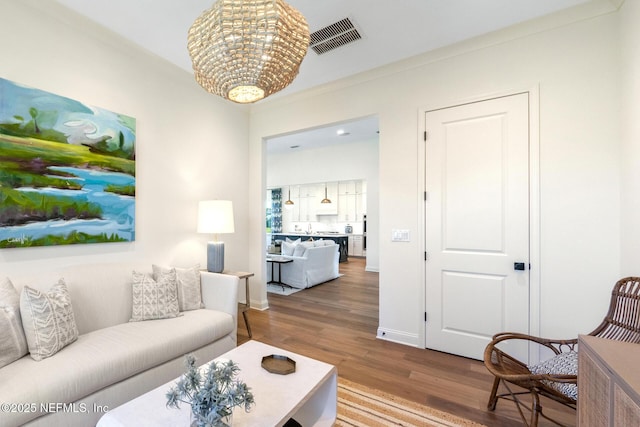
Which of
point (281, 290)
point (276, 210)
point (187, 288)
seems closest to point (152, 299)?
point (187, 288)

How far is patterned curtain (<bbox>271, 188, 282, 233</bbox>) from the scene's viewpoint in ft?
35.7

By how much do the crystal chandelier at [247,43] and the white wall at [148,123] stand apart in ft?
5.37

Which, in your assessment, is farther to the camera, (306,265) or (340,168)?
(340,168)

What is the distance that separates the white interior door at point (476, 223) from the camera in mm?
2426

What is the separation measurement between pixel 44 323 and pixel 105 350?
0.38 meters

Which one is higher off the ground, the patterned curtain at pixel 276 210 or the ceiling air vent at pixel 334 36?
the ceiling air vent at pixel 334 36

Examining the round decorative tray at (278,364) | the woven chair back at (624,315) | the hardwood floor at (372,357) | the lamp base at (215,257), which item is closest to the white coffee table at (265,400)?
the round decorative tray at (278,364)

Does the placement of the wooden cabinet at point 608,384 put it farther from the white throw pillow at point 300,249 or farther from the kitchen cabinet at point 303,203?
the kitchen cabinet at point 303,203

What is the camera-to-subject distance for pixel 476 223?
2.60 metres

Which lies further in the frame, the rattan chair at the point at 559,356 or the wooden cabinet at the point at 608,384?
Result: the rattan chair at the point at 559,356

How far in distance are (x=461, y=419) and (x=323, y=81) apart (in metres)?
3.47

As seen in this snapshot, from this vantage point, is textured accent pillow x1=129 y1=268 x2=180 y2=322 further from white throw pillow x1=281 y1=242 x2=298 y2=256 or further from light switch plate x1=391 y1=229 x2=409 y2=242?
white throw pillow x1=281 y1=242 x2=298 y2=256

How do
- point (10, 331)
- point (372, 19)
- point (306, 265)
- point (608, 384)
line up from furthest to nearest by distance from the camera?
1. point (306, 265)
2. point (372, 19)
3. point (10, 331)
4. point (608, 384)

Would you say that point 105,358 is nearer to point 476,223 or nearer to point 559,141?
point 476,223
